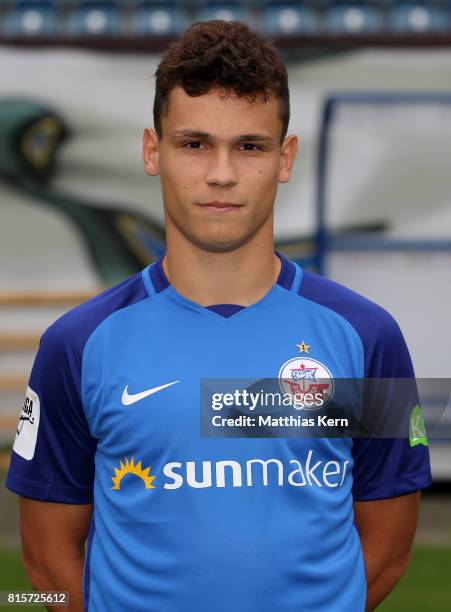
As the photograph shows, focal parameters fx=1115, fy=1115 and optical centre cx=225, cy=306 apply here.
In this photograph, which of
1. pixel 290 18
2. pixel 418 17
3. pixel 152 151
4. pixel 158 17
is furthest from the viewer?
pixel 158 17

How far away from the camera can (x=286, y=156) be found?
7.92 feet

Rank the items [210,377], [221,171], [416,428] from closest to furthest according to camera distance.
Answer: [221,171] → [210,377] → [416,428]

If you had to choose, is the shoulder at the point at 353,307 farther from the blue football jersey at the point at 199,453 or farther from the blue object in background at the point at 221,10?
the blue object in background at the point at 221,10

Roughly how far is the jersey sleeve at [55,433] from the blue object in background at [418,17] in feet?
28.3

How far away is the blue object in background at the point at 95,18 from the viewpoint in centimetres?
1087

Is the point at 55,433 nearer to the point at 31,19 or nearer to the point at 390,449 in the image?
the point at 390,449

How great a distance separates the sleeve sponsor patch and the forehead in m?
0.71

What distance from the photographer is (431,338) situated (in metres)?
8.13

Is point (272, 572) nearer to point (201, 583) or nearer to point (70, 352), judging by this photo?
point (201, 583)

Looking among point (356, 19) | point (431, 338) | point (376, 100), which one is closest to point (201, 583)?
point (431, 338)

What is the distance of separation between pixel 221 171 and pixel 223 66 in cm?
22

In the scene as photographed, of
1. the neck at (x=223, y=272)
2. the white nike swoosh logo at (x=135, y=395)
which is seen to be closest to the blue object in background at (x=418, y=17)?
the neck at (x=223, y=272)

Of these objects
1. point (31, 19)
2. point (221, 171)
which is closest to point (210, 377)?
point (221, 171)

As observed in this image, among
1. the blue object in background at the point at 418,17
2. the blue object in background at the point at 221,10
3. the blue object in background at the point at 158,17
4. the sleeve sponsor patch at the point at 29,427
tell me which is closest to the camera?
the sleeve sponsor patch at the point at 29,427
